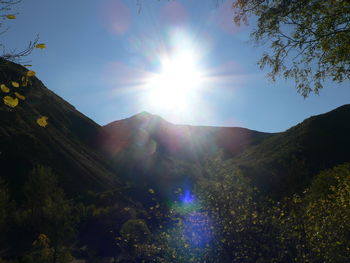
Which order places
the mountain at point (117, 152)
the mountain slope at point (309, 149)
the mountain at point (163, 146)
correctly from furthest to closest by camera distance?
the mountain at point (163, 146) → the mountain slope at point (309, 149) → the mountain at point (117, 152)

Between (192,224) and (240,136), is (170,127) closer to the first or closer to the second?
(240,136)

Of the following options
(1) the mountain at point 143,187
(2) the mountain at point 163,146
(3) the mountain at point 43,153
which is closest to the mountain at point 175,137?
(2) the mountain at point 163,146

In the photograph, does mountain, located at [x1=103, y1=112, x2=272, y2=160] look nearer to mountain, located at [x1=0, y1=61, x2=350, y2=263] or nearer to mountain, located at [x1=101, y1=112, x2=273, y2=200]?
mountain, located at [x1=101, y1=112, x2=273, y2=200]

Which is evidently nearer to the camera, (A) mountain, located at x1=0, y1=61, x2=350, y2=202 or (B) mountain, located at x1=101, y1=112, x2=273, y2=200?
(A) mountain, located at x1=0, y1=61, x2=350, y2=202

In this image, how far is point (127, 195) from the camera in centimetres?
5972

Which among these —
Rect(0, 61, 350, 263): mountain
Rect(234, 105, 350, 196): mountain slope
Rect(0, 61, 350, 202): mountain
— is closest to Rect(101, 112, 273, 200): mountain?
Rect(0, 61, 350, 202): mountain

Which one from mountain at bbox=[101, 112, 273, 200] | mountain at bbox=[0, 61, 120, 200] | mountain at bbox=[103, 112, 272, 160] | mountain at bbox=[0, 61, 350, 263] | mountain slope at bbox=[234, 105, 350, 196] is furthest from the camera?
mountain at bbox=[103, 112, 272, 160]

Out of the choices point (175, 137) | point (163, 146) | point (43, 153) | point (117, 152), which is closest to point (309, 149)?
point (117, 152)

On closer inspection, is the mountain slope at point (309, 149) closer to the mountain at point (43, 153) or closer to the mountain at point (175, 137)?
the mountain at point (43, 153)

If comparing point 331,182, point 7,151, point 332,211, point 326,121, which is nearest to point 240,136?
point 326,121

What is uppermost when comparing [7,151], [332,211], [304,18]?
[7,151]

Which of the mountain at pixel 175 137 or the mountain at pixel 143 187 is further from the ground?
the mountain at pixel 175 137

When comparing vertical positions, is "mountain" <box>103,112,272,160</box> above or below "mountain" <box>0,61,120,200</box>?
above

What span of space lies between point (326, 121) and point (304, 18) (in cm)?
8071
